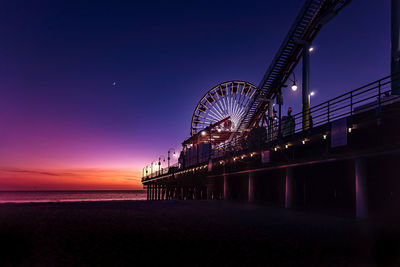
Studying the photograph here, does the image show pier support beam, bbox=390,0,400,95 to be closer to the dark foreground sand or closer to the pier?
the pier

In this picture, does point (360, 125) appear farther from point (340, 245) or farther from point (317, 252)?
point (317, 252)

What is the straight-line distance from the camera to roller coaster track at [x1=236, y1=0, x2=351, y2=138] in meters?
24.6

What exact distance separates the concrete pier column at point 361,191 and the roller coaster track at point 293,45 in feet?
44.2

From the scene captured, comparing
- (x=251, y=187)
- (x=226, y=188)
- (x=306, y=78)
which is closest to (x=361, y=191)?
(x=306, y=78)

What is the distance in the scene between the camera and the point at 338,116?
52.9 ft

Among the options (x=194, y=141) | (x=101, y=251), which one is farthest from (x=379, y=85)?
(x=194, y=141)

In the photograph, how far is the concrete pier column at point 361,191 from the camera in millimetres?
15922

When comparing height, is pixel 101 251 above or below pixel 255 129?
below

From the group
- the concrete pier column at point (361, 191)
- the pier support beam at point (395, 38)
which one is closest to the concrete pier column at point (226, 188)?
the concrete pier column at point (361, 191)

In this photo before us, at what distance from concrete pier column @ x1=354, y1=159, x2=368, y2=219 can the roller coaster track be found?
13.5 m

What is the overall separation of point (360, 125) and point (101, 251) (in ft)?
39.9

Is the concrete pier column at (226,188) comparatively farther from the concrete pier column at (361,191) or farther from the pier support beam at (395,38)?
the pier support beam at (395,38)

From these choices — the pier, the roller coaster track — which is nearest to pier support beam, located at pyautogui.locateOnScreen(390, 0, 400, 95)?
the pier

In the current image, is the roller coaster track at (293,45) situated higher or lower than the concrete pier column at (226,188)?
higher
